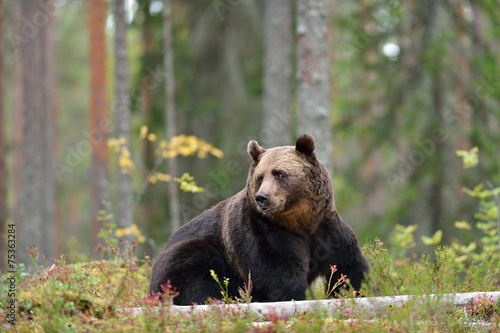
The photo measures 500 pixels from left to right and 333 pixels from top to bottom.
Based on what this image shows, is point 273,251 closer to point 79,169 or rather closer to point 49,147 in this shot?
point 49,147

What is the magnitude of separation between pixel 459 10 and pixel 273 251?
11.6 meters

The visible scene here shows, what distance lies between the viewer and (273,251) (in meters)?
5.12

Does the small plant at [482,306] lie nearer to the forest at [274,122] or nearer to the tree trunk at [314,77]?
the forest at [274,122]

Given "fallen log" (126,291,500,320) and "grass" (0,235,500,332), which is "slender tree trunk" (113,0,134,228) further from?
"fallen log" (126,291,500,320)

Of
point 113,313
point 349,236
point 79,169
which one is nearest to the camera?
point 113,313

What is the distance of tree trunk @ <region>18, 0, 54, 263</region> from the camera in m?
15.1

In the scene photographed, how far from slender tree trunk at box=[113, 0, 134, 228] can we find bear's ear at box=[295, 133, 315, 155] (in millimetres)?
6294

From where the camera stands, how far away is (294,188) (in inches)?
212

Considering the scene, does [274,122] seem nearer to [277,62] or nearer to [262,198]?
[277,62]

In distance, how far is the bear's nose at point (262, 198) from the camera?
5070 millimetres

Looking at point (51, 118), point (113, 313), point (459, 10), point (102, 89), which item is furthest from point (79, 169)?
point (113, 313)

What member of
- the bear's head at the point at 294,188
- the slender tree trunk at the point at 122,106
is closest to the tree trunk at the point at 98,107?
the slender tree trunk at the point at 122,106

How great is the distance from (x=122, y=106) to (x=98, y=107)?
5.81 metres

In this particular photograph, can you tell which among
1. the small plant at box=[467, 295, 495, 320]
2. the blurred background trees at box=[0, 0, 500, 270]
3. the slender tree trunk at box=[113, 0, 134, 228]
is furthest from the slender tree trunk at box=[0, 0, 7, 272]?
the small plant at box=[467, 295, 495, 320]
